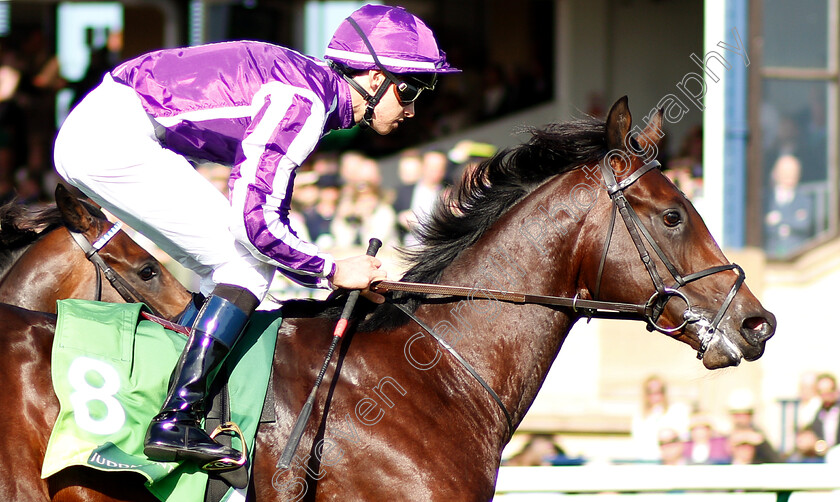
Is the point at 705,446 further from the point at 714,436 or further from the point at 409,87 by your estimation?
the point at 409,87

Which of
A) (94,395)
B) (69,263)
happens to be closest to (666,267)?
(94,395)

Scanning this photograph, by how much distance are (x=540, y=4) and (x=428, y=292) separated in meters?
8.81

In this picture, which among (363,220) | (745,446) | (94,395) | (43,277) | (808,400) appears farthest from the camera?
(363,220)

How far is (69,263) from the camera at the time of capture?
389cm

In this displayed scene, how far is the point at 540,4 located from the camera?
1102cm

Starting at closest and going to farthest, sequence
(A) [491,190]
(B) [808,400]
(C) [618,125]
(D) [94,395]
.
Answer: (D) [94,395], (C) [618,125], (A) [491,190], (B) [808,400]

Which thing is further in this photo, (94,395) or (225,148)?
(225,148)


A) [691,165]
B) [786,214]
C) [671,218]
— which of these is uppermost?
[671,218]

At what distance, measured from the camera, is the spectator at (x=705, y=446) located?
5.86 metres

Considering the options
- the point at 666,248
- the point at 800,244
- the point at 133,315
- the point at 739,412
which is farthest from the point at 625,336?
the point at 133,315

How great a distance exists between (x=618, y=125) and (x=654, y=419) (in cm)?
390

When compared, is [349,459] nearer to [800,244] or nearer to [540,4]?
[800,244]

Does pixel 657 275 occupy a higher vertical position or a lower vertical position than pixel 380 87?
lower

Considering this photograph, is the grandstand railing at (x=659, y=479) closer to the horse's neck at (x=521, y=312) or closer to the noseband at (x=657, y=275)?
the horse's neck at (x=521, y=312)
